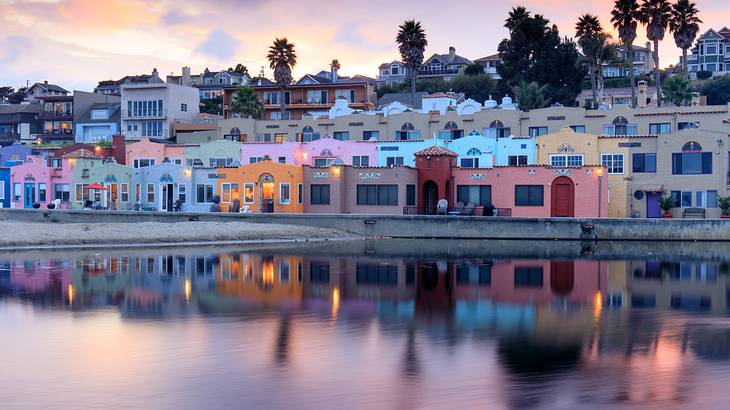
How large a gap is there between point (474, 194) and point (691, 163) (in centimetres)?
1624

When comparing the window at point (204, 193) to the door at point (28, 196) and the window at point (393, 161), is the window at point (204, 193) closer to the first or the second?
the window at point (393, 161)

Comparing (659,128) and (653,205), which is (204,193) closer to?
(653,205)

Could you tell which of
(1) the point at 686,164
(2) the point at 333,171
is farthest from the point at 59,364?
(1) the point at 686,164

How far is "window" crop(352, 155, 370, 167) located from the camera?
7500 centimetres

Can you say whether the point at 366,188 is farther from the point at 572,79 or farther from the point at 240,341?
the point at 572,79

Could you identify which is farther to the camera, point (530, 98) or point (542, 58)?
point (542, 58)

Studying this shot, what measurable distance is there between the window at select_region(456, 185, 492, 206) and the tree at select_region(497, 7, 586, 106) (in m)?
46.7

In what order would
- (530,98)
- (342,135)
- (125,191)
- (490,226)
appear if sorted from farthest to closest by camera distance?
(530,98)
(342,135)
(125,191)
(490,226)

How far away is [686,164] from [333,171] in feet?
87.0

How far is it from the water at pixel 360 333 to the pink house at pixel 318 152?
27.3 meters

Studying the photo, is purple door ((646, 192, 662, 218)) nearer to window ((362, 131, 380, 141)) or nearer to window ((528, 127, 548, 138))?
window ((528, 127, 548, 138))

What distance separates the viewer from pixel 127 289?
3678 centimetres

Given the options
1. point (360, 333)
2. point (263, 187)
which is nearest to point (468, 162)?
point (263, 187)

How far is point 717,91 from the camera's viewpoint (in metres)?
132
